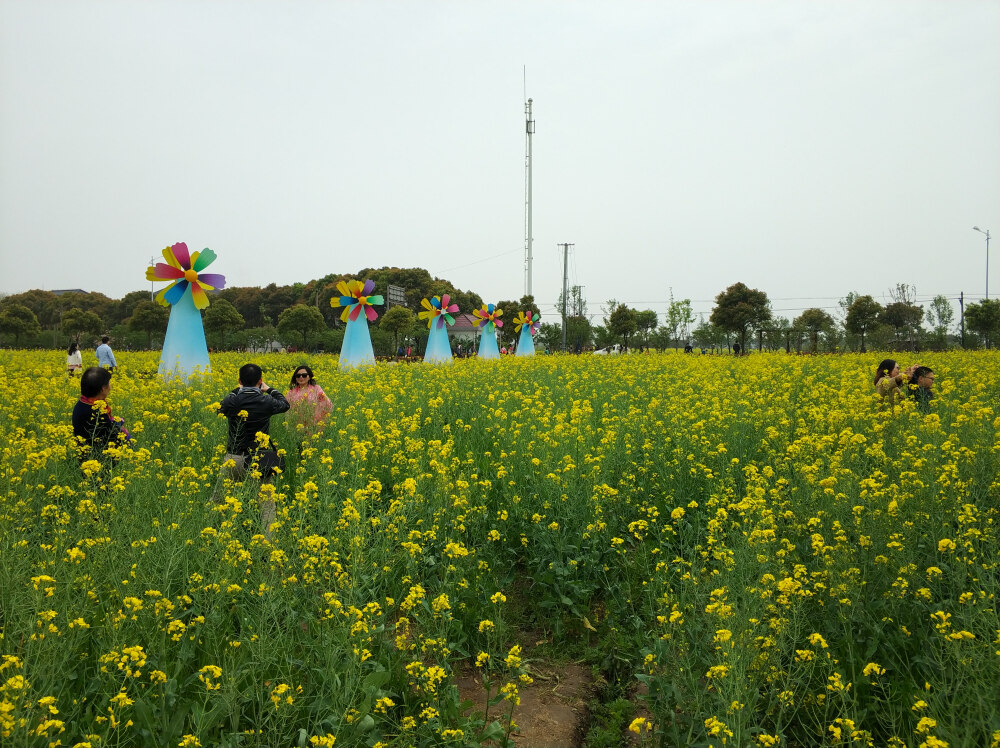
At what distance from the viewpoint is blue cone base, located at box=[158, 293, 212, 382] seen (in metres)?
11.1

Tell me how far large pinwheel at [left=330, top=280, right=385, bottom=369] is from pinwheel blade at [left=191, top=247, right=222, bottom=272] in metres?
5.04

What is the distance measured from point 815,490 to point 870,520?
574 mm

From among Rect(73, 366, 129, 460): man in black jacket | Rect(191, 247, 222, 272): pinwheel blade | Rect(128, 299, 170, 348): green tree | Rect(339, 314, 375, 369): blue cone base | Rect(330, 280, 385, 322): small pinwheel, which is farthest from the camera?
Rect(128, 299, 170, 348): green tree

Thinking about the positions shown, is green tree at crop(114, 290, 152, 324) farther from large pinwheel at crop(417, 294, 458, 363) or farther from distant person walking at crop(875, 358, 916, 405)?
distant person walking at crop(875, 358, 916, 405)

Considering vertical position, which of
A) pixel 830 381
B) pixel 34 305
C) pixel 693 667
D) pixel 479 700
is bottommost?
pixel 479 700

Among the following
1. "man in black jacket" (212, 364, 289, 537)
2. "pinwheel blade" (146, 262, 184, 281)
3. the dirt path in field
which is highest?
"pinwheel blade" (146, 262, 184, 281)

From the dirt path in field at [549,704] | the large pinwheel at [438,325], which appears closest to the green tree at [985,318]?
the large pinwheel at [438,325]

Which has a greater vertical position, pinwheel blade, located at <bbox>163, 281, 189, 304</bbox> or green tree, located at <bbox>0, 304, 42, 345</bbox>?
green tree, located at <bbox>0, 304, 42, 345</bbox>

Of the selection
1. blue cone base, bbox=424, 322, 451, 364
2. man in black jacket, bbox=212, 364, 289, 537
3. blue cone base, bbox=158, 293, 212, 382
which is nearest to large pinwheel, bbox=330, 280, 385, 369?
blue cone base, bbox=424, 322, 451, 364

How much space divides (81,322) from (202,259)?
34.8m

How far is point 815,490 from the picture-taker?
168 inches

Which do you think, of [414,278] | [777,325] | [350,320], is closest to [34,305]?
[414,278]

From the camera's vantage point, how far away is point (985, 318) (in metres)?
30.7

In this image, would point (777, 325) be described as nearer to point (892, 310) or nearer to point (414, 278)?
point (892, 310)
